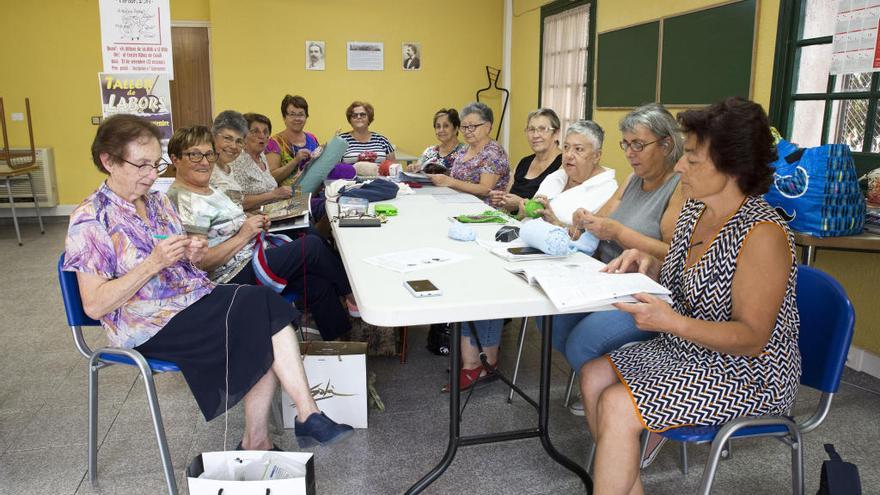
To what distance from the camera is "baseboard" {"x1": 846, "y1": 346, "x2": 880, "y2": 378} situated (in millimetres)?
2953

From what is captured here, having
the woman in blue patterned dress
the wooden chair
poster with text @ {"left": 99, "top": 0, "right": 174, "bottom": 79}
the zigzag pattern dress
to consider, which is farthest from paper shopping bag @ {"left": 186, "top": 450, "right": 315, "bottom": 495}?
the wooden chair

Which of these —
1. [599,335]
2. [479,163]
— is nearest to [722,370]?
[599,335]

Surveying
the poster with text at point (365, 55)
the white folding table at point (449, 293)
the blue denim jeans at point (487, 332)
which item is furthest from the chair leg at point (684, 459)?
the poster with text at point (365, 55)

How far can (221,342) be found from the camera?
1965 millimetres

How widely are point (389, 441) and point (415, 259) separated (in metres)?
0.81

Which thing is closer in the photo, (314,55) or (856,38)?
(856,38)

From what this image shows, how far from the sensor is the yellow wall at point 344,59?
725cm

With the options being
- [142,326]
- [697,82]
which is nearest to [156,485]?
[142,326]

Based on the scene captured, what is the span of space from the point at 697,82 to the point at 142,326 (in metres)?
3.76

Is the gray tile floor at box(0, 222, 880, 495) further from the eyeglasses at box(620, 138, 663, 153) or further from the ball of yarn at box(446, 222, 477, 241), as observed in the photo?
the eyeglasses at box(620, 138, 663, 153)

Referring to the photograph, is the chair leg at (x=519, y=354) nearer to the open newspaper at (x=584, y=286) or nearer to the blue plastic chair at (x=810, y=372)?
the open newspaper at (x=584, y=286)

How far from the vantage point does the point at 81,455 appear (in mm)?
2275

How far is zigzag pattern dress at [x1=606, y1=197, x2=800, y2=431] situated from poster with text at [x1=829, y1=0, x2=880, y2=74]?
6.23 ft

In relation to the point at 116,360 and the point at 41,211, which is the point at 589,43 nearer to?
the point at 116,360
